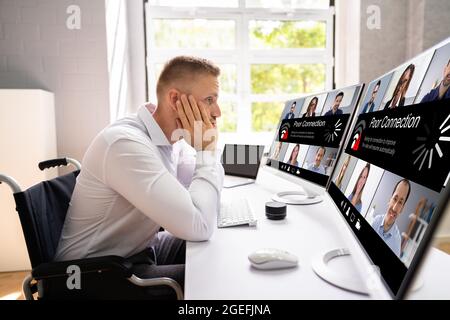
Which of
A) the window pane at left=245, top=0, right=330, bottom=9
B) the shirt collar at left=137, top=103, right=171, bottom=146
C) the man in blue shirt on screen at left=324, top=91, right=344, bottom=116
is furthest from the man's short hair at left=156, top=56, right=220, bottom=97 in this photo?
the window pane at left=245, top=0, right=330, bottom=9

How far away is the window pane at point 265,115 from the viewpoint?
10.2ft

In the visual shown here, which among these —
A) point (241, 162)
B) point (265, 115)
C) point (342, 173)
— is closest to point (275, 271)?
point (342, 173)

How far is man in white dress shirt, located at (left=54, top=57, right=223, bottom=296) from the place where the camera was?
0.91 m

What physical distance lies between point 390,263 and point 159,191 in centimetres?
59

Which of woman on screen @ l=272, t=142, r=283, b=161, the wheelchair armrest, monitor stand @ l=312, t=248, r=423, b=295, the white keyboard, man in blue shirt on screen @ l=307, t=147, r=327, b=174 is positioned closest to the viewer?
monitor stand @ l=312, t=248, r=423, b=295

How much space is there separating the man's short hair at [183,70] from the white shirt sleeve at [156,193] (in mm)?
366

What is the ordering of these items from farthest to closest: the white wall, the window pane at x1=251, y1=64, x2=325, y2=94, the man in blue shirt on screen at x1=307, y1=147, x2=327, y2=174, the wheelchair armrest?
the window pane at x1=251, y1=64, x2=325, y2=94
the white wall
the man in blue shirt on screen at x1=307, y1=147, x2=327, y2=174
the wheelchair armrest

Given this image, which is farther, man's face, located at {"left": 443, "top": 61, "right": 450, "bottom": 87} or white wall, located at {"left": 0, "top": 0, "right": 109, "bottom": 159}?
white wall, located at {"left": 0, "top": 0, "right": 109, "bottom": 159}

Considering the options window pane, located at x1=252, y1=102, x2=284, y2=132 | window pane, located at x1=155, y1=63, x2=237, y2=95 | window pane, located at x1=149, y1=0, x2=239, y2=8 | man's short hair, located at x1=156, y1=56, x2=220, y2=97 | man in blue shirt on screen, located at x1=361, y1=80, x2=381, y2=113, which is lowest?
window pane, located at x1=252, y1=102, x2=284, y2=132

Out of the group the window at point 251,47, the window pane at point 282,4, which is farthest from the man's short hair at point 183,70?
the window pane at point 282,4

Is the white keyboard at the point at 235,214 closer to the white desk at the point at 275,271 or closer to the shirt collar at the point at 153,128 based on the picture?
the white desk at the point at 275,271

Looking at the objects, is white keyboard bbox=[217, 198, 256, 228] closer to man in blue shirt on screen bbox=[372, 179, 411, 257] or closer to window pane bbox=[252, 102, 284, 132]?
man in blue shirt on screen bbox=[372, 179, 411, 257]

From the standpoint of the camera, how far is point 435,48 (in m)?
0.62

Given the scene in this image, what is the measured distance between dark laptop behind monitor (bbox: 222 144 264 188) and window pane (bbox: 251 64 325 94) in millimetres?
1166
